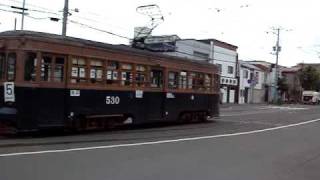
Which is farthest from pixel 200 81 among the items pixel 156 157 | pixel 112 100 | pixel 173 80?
pixel 156 157

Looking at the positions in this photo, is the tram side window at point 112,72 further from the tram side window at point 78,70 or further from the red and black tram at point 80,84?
the tram side window at point 78,70

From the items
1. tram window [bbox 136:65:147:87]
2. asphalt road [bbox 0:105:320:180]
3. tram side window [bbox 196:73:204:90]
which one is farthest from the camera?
tram side window [bbox 196:73:204:90]

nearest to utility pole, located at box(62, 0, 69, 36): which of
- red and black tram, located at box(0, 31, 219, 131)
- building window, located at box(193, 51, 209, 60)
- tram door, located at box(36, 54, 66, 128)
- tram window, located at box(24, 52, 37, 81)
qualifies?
red and black tram, located at box(0, 31, 219, 131)

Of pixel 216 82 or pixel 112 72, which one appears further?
pixel 216 82

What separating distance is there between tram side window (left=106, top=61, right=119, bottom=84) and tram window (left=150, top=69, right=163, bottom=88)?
2726 mm

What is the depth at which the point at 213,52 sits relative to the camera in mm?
73375

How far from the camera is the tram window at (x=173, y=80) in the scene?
25656 mm

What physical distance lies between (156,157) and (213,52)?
196ft

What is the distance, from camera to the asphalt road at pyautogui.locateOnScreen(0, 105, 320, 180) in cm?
1160

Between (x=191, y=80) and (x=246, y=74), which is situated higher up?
(x=246, y=74)

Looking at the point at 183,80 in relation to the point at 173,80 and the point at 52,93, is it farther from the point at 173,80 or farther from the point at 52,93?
the point at 52,93

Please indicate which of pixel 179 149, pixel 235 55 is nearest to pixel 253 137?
pixel 179 149

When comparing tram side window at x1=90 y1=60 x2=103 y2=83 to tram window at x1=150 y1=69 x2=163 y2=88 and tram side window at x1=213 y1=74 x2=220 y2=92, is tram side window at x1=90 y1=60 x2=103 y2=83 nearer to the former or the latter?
tram window at x1=150 y1=69 x2=163 y2=88

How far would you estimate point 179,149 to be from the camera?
1655cm
